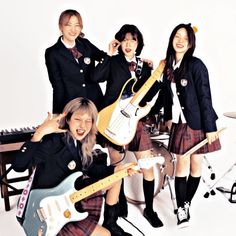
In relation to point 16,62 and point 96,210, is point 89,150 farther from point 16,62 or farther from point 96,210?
point 16,62

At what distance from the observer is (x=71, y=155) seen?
78.5 inches

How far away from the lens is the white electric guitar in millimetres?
1888

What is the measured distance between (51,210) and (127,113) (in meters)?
0.72

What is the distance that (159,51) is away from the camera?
12.1ft

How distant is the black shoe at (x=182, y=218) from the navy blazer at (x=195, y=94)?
1.70 feet

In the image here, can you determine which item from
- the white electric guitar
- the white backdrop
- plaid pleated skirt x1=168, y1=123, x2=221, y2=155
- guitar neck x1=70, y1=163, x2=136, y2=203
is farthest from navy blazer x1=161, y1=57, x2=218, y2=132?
the white backdrop

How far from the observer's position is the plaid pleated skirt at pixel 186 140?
2281mm

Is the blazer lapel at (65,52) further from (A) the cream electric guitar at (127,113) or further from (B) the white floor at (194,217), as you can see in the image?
(B) the white floor at (194,217)

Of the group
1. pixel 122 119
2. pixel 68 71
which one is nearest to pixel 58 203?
pixel 122 119

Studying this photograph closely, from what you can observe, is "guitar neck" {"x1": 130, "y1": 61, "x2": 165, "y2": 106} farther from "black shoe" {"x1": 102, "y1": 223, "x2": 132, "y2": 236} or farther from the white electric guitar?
"black shoe" {"x1": 102, "y1": 223, "x2": 132, "y2": 236}

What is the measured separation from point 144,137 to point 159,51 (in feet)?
4.99

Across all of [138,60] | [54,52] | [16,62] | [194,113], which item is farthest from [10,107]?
[194,113]

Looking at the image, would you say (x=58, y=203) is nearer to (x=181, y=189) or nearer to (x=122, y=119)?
(x=122, y=119)

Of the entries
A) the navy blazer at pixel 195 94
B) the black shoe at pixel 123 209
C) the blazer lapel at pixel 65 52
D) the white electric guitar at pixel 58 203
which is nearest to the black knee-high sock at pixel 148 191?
the black shoe at pixel 123 209
